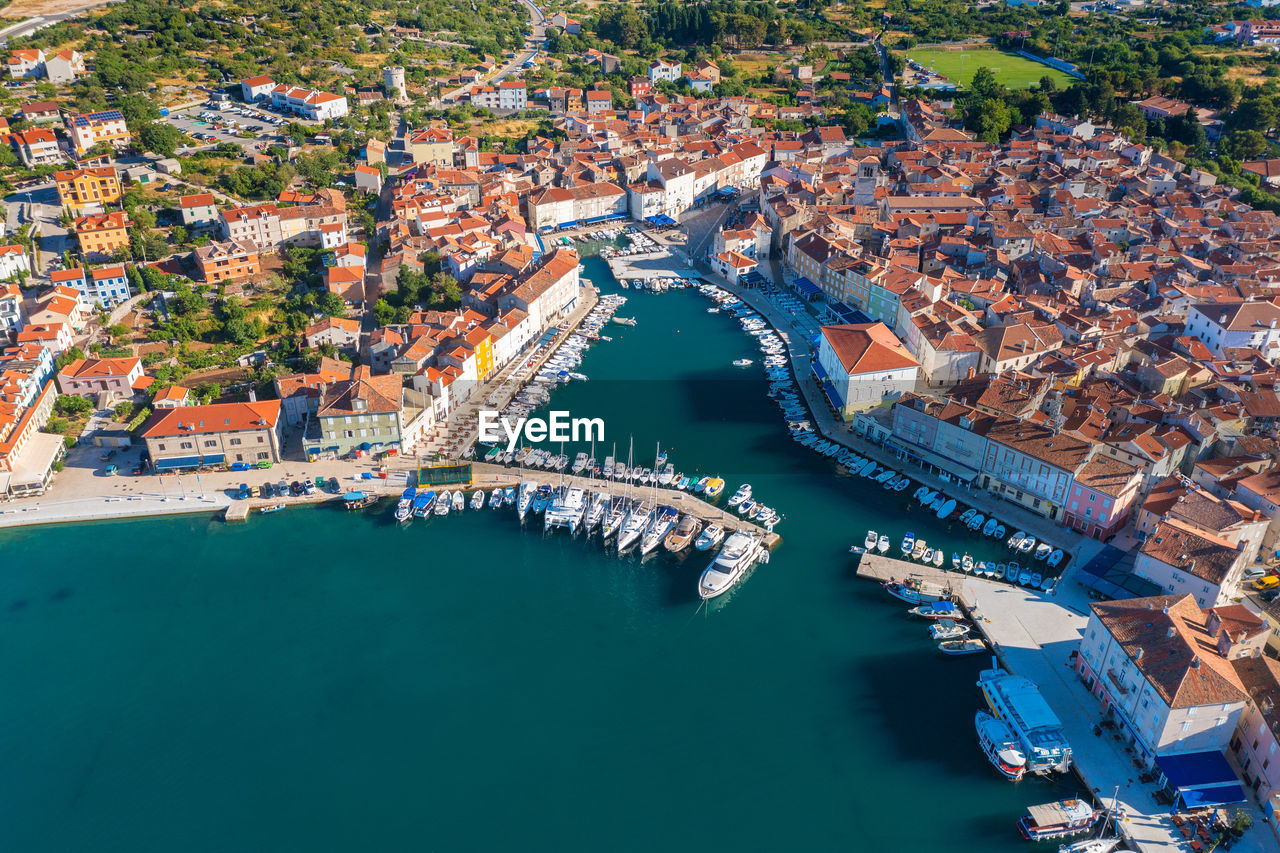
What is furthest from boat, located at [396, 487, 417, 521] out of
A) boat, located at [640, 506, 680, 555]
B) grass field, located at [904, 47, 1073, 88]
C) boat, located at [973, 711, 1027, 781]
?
grass field, located at [904, 47, 1073, 88]

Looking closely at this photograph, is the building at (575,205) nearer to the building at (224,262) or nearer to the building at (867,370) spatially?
the building at (224,262)

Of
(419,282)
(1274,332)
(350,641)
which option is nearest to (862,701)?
(350,641)

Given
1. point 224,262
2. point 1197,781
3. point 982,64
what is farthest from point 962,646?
point 982,64

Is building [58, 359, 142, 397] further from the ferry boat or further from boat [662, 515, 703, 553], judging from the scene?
the ferry boat

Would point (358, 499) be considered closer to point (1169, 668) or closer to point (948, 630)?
point (948, 630)

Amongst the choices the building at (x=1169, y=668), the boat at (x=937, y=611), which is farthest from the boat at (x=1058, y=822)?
the boat at (x=937, y=611)
